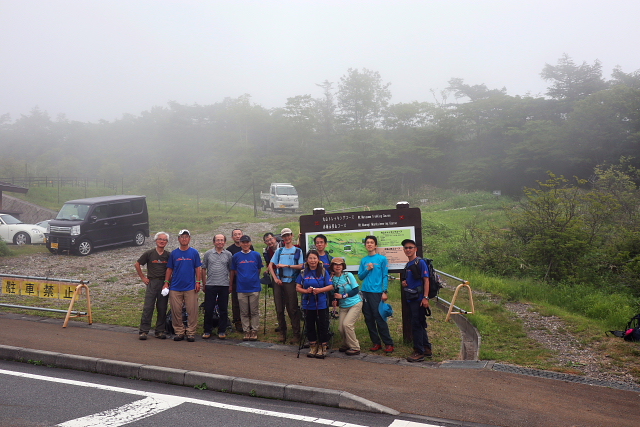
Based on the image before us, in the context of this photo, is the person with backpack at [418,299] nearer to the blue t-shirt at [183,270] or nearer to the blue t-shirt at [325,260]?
the blue t-shirt at [325,260]

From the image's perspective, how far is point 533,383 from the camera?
6.00 meters

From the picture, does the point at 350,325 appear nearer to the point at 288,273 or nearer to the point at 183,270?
the point at 288,273

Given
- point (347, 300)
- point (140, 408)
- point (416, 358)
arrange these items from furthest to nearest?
1. point (347, 300)
2. point (416, 358)
3. point (140, 408)

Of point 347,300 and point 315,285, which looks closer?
point 315,285

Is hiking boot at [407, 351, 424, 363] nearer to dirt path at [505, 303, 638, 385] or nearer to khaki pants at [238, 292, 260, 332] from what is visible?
dirt path at [505, 303, 638, 385]

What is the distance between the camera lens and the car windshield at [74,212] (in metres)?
18.7

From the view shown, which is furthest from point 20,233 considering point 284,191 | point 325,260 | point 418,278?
point 418,278

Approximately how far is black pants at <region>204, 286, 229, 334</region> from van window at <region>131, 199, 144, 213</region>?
13.4 meters

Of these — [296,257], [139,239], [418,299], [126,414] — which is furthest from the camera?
[139,239]

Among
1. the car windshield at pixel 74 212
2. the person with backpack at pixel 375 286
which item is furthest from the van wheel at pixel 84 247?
the person with backpack at pixel 375 286

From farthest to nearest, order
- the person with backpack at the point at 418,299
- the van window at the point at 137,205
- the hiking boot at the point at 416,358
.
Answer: the van window at the point at 137,205, the person with backpack at the point at 418,299, the hiking boot at the point at 416,358

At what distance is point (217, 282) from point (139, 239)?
14.0m

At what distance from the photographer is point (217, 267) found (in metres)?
8.24

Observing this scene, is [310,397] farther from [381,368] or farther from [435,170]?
[435,170]
